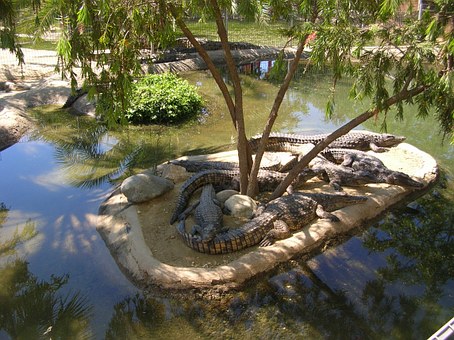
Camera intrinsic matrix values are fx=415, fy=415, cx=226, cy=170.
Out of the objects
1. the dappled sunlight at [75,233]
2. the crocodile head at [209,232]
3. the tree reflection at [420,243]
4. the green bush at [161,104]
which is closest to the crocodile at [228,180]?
the crocodile head at [209,232]

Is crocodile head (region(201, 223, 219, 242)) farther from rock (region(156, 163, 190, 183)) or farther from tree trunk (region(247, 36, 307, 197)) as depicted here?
rock (region(156, 163, 190, 183))

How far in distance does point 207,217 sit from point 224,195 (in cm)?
94

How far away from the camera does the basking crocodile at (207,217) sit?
17.4ft

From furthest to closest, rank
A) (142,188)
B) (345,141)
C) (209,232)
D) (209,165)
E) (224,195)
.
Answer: (345,141) → (209,165) → (224,195) → (142,188) → (209,232)

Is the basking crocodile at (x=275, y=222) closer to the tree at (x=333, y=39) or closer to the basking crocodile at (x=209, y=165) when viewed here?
the basking crocodile at (x=209, y=165)

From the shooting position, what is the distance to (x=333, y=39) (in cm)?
402

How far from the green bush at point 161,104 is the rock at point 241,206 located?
4.81m

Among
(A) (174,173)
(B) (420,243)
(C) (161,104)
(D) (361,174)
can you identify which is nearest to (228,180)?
(A) (174,173)

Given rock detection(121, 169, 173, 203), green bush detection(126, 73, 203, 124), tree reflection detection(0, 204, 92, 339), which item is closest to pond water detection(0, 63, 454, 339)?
tree reflection detection(0, 204, 92, 339)

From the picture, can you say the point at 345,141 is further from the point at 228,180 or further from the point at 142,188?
the point at 142,188

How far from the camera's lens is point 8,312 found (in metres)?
4.64

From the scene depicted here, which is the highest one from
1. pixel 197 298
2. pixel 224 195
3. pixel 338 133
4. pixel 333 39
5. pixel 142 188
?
pixel 333 39

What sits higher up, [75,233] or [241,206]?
[241,206]

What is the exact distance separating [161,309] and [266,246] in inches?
62.0
